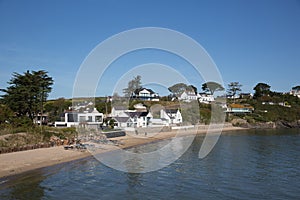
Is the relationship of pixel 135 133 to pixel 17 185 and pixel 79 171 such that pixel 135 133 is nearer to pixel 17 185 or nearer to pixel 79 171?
pixel 79 171

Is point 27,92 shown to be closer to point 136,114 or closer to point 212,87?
point 136,114

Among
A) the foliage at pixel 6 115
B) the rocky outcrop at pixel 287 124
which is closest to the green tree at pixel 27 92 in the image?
the foliage at pixel 6 115

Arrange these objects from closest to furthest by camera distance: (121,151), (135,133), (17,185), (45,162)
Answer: (17,185) < (45,162) < (121,151) < (135,133)

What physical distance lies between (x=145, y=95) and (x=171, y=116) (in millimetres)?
21711

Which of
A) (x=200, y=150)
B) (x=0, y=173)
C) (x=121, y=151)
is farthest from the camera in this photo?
(x=200, y=150)

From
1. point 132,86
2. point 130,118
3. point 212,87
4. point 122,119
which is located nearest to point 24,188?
point 122,119

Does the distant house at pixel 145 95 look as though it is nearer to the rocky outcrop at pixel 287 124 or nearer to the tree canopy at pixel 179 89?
the tree canopy at pixel 179 89

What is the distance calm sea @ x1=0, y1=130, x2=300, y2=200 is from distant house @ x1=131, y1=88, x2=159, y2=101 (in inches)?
1914

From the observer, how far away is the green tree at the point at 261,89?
8538cm

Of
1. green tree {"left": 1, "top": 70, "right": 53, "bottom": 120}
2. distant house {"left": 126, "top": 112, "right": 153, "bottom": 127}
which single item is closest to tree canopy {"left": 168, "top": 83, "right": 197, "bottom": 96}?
distant house {"left": 126, "top": 112, "right": 153, "bottom": 127}

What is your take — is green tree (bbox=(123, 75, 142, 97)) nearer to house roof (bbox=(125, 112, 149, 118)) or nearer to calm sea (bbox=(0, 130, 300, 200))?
house roof (bbox=(125, 112, 149, 118))

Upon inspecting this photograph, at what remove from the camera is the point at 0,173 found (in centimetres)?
1541

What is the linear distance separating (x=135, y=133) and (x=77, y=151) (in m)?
15.5

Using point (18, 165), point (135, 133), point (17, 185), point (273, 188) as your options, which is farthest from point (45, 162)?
point (135, 133)
